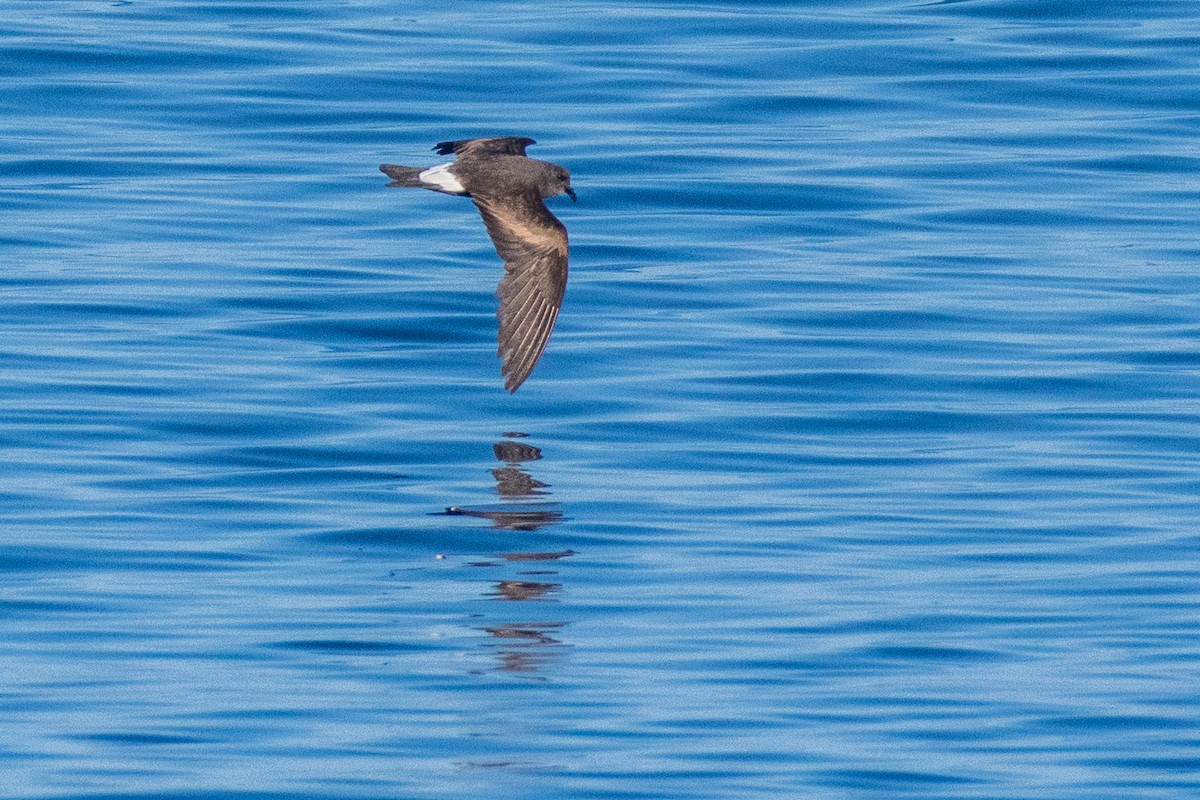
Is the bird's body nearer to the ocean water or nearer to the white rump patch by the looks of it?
the white rump patch

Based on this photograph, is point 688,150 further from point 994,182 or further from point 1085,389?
point 1085,389

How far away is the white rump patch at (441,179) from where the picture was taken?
37.3ft

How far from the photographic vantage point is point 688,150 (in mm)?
17344

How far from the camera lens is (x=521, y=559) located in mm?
9812

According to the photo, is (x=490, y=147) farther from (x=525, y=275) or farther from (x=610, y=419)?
(x=610, y=419)

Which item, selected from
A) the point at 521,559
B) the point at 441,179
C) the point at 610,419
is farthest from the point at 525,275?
the point at 521,559

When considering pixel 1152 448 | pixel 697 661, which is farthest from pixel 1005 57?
pixel 697 661

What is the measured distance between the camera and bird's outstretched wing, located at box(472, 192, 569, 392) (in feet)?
36.0

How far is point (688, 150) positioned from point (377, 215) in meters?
2.54

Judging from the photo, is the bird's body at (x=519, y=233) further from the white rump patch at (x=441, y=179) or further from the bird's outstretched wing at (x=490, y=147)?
the bird's outstretched wing at (x=490, y=147)

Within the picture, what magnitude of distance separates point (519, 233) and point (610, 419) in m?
1.05

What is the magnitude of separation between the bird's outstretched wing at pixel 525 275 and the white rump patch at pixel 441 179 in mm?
168

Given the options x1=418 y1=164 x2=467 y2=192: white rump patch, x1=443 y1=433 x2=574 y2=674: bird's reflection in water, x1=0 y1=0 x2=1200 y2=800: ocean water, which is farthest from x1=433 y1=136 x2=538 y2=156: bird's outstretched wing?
x1=443 y1=433 x2=574 y2=674: bird's reflection in water

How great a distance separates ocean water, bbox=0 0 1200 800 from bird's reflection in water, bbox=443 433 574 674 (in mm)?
30
